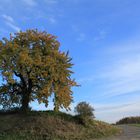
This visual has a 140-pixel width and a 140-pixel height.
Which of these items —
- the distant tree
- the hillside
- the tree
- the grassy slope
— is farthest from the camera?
the hillside

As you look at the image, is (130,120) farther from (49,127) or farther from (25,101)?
(49,127)

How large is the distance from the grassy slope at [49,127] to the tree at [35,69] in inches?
68.9

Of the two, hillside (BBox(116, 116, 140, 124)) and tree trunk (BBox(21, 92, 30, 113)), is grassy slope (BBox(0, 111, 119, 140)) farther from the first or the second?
hillside (BBox(116, 116, 140, 124))

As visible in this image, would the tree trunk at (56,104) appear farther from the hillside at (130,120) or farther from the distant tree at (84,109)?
the hillside at (130,120)

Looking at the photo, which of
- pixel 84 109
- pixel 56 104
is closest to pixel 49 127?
pixel 56 104

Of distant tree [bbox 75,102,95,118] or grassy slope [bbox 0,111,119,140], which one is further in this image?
distant tree [bbox 75,102,95,118]

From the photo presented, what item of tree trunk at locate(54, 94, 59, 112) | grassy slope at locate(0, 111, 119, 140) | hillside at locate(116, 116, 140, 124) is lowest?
grassy slope at locate(0, 111, 119, 140)

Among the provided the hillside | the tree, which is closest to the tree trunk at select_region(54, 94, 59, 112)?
the tree

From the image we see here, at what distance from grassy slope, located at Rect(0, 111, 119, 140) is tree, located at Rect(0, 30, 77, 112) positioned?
1.75m

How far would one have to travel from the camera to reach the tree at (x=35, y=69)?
31.3m

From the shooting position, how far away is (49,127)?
2825cm

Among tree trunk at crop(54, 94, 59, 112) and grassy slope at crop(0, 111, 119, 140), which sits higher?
tree trunk at crop(54, 94, 59, 112)

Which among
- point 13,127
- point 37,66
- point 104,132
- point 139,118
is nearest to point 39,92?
point 37,66

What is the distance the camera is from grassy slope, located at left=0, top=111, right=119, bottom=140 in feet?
88.8
